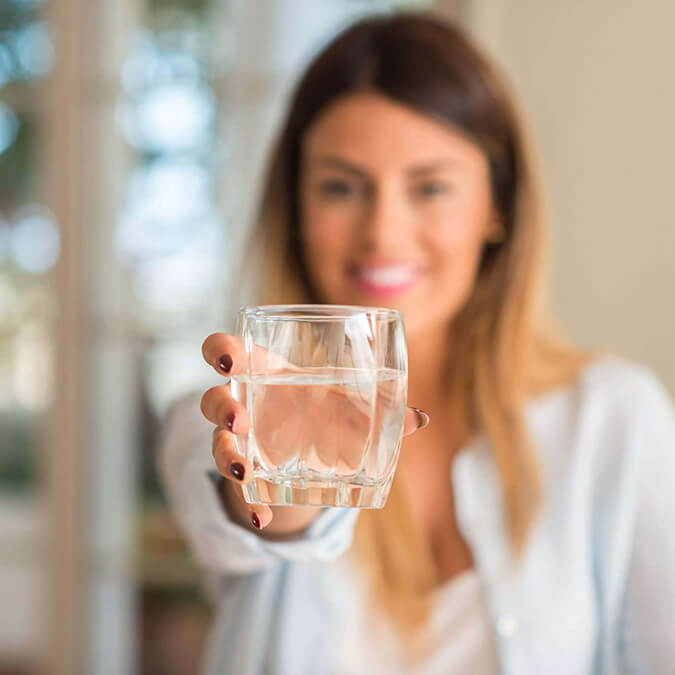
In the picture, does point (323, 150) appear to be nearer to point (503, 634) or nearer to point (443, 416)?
point (443, 416)

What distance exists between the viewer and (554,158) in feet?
6.25

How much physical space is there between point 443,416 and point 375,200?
42 centimetres

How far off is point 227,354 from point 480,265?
96 centimetres

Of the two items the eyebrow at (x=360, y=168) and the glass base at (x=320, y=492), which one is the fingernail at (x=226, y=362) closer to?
the glass base at (x=320, y=492)

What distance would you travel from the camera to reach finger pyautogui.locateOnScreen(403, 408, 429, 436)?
735 mm

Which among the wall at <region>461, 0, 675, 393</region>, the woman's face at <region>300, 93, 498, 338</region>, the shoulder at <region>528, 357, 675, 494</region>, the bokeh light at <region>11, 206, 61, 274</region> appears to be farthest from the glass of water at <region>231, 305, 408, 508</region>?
the bokeh light at <region>11, 206, 61, 274</region>

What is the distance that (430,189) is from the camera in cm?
136

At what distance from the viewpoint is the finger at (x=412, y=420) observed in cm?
73

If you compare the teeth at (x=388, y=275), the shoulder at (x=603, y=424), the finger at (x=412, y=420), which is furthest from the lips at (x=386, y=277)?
the finger at (x=412, y=420)

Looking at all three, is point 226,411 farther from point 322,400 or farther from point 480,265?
point 480,265

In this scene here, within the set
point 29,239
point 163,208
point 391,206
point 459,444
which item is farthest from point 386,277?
point 29,239

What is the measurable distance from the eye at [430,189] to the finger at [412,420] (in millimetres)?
681

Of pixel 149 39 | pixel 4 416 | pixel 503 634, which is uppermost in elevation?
pixel 149 39

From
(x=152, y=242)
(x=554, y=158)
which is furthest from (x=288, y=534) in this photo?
(x=152, y=242)
